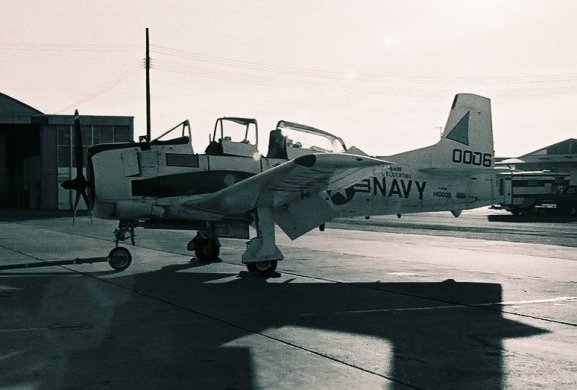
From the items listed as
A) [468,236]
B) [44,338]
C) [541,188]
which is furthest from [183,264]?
[541,188]

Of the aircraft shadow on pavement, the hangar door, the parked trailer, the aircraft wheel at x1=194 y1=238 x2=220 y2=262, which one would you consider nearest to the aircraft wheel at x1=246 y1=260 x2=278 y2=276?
the aircraft shadow on pavement

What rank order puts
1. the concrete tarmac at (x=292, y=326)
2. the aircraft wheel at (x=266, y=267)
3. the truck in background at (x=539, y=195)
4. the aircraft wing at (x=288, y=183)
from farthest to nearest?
the truck in background at (x=539, y=195) < the aircraft wheel at (x=266, y=267) < the aircraft wing at (x=288, y=183) < the concrete tarmac at (x=292, y=326)

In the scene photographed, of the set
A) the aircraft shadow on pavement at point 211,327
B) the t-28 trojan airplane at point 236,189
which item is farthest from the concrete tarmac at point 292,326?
the t-28 trojan airplane at point 236,189

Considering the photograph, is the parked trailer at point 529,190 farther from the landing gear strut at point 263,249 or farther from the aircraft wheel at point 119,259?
the aircraft wheel at point 119,259

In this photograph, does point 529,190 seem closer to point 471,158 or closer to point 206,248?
point 471,158

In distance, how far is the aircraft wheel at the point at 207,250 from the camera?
17.0m

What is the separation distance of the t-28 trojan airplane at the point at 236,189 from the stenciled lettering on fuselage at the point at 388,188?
0.02 metres

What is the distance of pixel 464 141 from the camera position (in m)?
18.1

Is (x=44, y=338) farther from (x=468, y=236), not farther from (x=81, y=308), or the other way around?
(x=468, y=236)

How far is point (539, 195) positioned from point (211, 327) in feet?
148

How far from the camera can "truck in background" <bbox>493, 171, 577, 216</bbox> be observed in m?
49.0

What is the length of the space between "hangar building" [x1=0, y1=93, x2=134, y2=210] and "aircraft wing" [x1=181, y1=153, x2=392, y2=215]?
2126 inches

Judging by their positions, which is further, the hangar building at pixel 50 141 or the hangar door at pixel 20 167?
the hangar door at pixel 20 167

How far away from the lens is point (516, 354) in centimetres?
738
